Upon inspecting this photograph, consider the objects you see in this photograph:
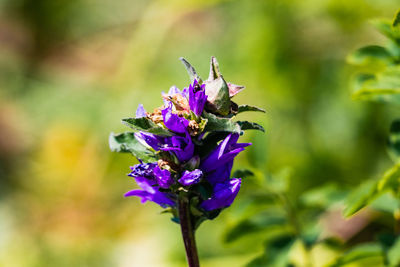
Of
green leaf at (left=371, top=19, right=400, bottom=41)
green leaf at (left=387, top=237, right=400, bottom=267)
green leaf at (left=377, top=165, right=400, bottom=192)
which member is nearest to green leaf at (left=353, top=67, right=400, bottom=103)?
green leaf at (left=371, top=19, right=400, bottom=41)

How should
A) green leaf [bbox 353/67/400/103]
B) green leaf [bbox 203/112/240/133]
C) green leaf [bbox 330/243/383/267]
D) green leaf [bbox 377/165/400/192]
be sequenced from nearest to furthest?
green leaf [bbox 203/112/240/133] < green leaf [bbox 377/165/400/192] < green leaf [bbox 353/67/400/103] < green leaf [bbox 330/243/383/267]

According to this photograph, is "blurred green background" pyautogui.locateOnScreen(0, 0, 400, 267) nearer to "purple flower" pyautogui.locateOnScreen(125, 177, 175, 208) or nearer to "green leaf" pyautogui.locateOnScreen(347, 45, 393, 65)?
"green leaf" pyautogui.locateOnScreen(347, 45, 393, 65)

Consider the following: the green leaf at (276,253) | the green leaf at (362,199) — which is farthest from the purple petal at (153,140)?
the green leaf at (276,253)

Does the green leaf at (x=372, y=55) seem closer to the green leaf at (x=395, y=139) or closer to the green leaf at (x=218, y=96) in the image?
the green leaf at (x=395, y=139)

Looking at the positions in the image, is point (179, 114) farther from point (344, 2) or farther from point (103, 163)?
point (103, 163)

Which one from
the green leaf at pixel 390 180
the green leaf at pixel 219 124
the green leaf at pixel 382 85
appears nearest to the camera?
the green leaf at pixel 219 124

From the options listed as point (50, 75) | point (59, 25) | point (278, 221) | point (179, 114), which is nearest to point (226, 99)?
point (179, 114)

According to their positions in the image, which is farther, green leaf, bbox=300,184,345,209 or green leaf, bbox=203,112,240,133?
green leaf, bbox=300,184,345,209

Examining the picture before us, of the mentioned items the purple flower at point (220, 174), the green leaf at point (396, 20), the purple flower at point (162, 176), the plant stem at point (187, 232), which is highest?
the green leaf at point (396, 20)
